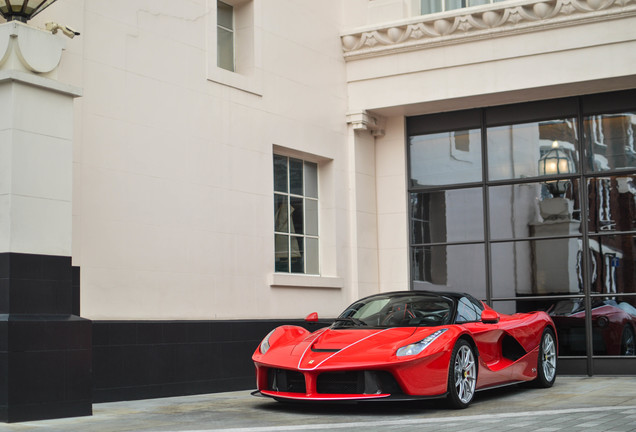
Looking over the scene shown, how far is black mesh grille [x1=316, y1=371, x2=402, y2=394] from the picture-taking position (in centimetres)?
730

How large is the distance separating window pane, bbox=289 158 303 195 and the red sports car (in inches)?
151

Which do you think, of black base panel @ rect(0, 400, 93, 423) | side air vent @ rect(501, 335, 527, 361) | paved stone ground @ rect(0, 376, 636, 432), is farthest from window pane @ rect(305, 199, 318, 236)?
black base panel @ rect(0, 400, 93, 423)

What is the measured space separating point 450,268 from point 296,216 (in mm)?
2896

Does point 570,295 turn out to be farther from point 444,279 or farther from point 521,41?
point 521,41

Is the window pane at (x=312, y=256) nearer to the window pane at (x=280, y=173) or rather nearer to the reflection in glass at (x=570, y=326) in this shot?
the window pane at (x=280, y=173)

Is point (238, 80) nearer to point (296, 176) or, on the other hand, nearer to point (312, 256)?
point (296, 176)

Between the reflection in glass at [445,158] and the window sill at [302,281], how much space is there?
248 cm

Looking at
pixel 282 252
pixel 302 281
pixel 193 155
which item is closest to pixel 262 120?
pixel 193 155

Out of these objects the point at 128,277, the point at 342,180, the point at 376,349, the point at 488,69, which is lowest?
the point at 376,349

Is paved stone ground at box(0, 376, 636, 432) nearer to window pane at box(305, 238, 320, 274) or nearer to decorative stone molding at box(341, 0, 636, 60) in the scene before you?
window pane at box(305, 238, 320, 274)

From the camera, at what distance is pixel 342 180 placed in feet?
44.5

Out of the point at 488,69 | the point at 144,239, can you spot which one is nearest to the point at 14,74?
the point at 144,239

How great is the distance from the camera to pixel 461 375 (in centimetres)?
790

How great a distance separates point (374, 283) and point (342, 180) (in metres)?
1.95
